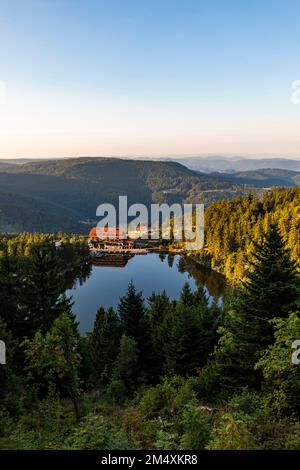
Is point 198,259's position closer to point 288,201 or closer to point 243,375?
point 288,201

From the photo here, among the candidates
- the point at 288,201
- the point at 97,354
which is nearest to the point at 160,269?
the point at 288,201

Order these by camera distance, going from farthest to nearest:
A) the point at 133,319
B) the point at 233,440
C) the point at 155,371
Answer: the point at 133,319 → the point at 155,371 → the point at 233,440

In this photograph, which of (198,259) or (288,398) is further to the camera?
(198,259)

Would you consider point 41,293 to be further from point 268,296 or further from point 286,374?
point 286,374

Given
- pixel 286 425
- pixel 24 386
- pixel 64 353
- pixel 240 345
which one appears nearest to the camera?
pixel 286 425

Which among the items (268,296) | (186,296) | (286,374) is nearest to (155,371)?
(186,296)

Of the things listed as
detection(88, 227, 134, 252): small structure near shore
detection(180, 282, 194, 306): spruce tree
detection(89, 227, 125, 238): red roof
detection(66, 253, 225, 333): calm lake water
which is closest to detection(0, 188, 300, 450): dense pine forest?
detection(180, 282, 194, 306): spruce tree

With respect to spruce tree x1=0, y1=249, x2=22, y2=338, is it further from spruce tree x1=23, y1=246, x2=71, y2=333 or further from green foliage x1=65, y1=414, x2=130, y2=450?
green foliage x1=65, y1=414, x2=130, y2=450
